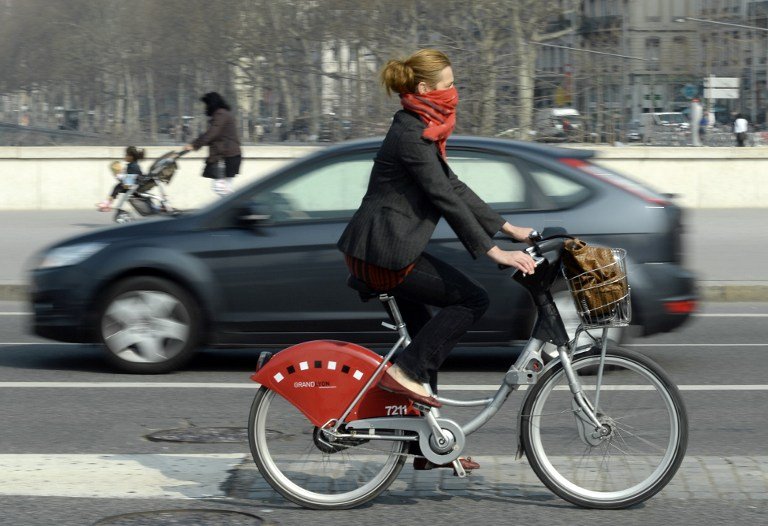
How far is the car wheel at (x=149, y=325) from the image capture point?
327 inches

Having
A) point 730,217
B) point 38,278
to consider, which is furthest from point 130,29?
point 38,278

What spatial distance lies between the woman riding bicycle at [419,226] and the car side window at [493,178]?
328 centimetres

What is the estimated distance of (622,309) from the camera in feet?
15.5

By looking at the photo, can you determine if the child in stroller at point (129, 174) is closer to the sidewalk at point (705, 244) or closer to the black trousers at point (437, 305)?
the sidewalk at point (705, 244)

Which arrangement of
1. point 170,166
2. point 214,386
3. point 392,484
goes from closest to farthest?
point 392,484
point 214,386
point 170,166

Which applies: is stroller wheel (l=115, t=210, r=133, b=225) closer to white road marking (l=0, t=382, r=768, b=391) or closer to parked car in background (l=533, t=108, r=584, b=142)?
parked car in background (l=533, t=108, r=584, b=142)

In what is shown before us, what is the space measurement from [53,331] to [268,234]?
1.49m

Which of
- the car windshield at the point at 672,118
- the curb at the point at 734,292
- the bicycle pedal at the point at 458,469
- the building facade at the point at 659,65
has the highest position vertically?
the building facade at the point at 659,65

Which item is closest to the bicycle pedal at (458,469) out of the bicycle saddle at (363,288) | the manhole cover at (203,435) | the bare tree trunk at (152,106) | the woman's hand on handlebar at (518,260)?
the bicycle saddle at (363,288)

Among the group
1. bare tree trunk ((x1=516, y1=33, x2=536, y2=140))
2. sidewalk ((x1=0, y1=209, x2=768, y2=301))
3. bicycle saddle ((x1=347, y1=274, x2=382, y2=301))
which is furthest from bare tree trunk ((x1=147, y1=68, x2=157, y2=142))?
bicycle saddle ((x1=347, y1=274, x2=382, y2=301))

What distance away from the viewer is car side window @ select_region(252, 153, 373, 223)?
832cm

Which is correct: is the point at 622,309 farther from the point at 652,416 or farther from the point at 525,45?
the point at 525,45

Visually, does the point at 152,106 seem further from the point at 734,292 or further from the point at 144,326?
the point at 144,326

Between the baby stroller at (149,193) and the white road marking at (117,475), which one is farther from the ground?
the baby stroller at (149,193)
